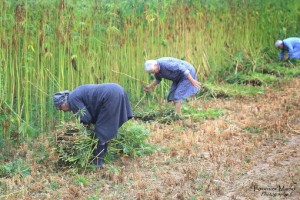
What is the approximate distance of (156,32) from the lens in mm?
10422

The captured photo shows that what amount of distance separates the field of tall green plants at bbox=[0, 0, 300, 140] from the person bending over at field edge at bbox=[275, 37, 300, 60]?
2.44 ft

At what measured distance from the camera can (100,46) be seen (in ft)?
29.0

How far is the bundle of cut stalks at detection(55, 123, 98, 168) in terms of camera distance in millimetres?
6211

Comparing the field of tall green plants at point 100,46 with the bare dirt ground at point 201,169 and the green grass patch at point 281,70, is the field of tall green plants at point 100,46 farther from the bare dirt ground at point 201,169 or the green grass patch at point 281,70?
the bare dirt ground at point 201,169

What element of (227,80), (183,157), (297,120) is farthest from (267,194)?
(227,80)

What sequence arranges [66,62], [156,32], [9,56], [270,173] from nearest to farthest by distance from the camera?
[270,173]
[9,56]
[66,62]
[156,32]

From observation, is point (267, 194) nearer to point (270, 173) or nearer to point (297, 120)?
point (270, 173)

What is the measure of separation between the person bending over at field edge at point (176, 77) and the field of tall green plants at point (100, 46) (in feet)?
1.78

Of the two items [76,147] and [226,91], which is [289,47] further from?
[76,147]

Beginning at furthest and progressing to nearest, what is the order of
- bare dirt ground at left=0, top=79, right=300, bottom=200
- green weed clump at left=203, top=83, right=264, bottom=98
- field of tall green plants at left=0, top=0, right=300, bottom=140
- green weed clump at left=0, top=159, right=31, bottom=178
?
green weed clump at left=203, top=83, right=264, bottom=98, field of tall green plants at left=0, top=0, right=300, bottom=140, green weed clump at left=0, top=159, right=31, bottom=178, bare dirt ground at left=0, top=79, right=300, bottom=200

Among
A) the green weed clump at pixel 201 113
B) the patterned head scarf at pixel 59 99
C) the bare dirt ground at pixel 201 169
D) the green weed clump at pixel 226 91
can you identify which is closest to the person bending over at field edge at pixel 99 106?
the patterned head scarf at pixel 59 99

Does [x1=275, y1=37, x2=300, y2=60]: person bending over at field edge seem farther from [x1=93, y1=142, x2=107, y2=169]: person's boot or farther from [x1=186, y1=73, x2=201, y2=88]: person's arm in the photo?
[x1=93, y1=142, x2=107, y2=169]: person's boot

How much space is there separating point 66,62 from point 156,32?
2.71m

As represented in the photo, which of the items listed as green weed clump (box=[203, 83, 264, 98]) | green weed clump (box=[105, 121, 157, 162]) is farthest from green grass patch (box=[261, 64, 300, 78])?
green weed clump (box=[105, 121, 157, 162])
